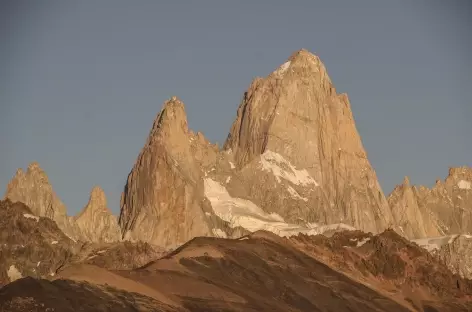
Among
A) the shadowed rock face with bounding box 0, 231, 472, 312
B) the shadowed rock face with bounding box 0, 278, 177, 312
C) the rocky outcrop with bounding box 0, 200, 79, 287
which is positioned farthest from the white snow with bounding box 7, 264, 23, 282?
the shadowed rock face with bounding box 0, 278, 177, 312

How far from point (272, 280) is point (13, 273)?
35.9m

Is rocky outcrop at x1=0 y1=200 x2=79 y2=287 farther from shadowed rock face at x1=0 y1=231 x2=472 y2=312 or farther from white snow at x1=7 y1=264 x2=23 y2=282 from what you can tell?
shadowed rock face at x1=0 y1=231 x2=472 y2=312

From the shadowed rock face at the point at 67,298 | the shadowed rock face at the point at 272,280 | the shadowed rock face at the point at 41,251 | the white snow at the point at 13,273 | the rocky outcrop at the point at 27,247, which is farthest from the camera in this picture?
the rocky outcrop at the point at 27,247

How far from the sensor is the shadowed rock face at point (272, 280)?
95.8 meters

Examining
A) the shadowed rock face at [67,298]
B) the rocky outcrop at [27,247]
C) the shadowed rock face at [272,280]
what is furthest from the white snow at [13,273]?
the shadowed rock face at [67,298]

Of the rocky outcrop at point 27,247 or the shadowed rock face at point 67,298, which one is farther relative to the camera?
the rocky outcrop at point 27,247

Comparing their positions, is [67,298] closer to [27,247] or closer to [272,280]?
[272,280]

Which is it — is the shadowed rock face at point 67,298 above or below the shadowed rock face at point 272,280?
below

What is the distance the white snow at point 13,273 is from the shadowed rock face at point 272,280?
24809 mm

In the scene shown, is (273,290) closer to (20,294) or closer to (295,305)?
(295,305)

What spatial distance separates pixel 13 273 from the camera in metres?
153

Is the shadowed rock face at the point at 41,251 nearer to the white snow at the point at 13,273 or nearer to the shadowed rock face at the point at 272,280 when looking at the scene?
the white snow at the point at 13,273

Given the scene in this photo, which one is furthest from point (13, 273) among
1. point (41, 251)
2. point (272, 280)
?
point (272, 280)

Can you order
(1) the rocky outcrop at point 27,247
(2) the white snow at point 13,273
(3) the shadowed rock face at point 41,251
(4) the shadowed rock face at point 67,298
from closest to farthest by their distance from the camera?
(4) the shadowed rock face at point 67,298 < (2) the white snow at point 13,273 < (3) the shadowed rock face at point 41,251 < (1) the rocky outcrop at point 27,247
